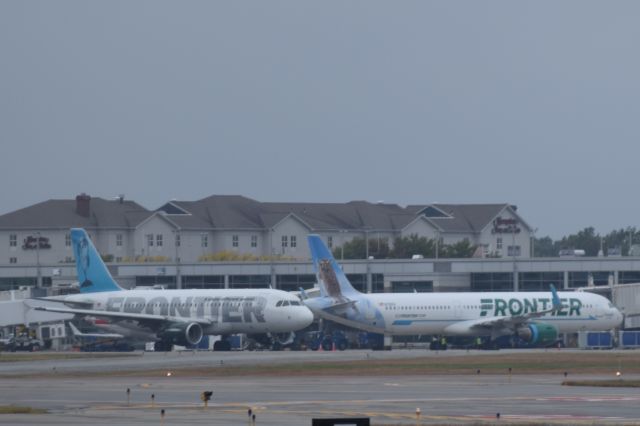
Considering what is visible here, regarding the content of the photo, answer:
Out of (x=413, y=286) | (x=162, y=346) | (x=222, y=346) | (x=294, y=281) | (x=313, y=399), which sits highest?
(x=294, y=281)

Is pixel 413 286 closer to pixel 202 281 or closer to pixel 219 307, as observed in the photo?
pixel 202 281

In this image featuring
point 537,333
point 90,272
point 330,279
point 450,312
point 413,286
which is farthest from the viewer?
point 413,286

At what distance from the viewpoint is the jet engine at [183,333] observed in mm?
94688

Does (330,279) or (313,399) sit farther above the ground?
(330,279)

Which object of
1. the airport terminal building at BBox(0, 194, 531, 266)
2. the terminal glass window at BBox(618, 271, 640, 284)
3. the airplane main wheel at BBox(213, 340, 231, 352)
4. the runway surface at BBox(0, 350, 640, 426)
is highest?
the airport terminal building at BBox(0, 194, 531, 266)

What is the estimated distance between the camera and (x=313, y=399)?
145ft

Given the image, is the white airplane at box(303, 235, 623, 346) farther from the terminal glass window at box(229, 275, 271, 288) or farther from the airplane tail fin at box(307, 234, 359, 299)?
the terminal glass window at box(229, 275, 271, 288)

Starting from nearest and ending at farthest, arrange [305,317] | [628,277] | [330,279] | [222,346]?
[305,317] → [330,279] → [222,346] → [628,277]

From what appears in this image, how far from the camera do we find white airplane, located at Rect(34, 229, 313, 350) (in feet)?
307

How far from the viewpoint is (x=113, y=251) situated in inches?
6924

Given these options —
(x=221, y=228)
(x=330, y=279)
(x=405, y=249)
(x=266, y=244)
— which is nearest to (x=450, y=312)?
(x=330, y=279)

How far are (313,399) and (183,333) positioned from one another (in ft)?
168

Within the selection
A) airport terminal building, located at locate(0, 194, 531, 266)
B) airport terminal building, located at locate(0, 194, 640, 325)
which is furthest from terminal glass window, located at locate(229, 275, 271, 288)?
airport terminal building, located at locate(0, 194, 531, 266)

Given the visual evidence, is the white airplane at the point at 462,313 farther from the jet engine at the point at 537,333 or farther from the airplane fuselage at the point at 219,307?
the airplane fuselage at the point at 219,307
